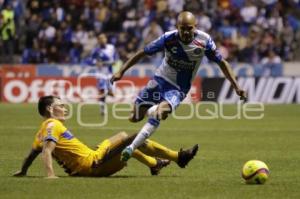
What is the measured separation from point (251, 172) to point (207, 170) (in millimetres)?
1958

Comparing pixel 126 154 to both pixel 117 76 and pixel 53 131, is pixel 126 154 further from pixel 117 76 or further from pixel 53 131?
pixel 117 76

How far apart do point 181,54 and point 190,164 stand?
2.09 metres

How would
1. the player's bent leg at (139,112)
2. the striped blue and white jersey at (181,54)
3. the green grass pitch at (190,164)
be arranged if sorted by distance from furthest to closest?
the player's bent leg at (139,112) → the striped blue and white jersey at (181,54) → the green grass pitch at (190,164)

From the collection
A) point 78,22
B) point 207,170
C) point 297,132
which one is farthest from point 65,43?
point 207,170

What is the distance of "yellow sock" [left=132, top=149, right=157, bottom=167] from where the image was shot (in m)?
11.5

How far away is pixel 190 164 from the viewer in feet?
44.1

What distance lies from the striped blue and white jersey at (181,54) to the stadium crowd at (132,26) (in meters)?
18.7

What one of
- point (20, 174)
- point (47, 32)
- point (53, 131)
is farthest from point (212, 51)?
point (47, 32)

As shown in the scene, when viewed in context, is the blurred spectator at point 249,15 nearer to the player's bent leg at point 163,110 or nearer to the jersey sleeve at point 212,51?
the jersey sleeve at point 212,51

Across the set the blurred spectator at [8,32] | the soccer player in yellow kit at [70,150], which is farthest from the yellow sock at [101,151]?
the blurred spectator at [8,32]

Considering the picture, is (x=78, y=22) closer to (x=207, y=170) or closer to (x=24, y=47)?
(x=24, y=47)

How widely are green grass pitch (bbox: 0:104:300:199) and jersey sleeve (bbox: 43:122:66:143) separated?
1.65ft

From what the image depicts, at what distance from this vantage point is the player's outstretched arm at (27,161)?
10.9 m

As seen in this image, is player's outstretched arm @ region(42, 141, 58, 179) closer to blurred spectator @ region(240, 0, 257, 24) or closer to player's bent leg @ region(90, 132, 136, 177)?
player's bent leg @ region(90, 132, 136, 177)
